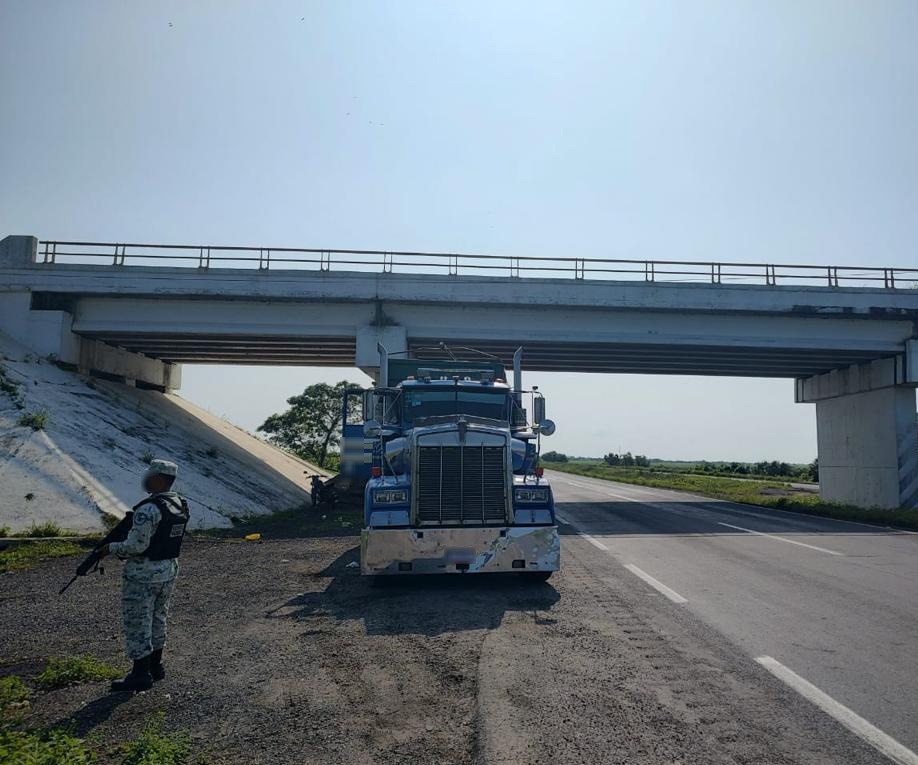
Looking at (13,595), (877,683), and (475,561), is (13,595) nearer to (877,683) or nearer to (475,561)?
(475,561)

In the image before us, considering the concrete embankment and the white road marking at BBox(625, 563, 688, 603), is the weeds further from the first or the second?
the white road marking at BBox(625, 563, 688, 603)

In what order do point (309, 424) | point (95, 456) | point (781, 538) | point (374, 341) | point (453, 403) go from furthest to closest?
point (309, 424) → point (374, 341) → point (95, 456) → point (781, 538) → point (453, 403)

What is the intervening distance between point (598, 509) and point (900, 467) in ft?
33.9

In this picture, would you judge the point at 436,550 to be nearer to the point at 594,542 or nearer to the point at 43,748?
the point at 43,748

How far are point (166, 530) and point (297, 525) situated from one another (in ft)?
41.3

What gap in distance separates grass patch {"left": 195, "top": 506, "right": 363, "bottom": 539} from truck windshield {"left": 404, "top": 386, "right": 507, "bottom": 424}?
213 inches

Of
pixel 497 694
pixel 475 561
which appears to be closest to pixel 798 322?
pixel 475 561

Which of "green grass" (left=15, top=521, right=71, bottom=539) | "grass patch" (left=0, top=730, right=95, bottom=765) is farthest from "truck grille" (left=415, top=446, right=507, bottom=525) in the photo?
"green grass" (left=15, top=521, right=71, bottom=539)

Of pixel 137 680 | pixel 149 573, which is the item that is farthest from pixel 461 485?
pixel 137 680

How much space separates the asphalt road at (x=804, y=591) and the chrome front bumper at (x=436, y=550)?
2.04 m

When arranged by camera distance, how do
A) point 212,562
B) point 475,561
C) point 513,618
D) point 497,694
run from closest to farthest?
point 497,694
point 513,618
point 475,561
point 212,562

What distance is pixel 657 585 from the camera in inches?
365

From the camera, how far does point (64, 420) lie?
1859 centimetres

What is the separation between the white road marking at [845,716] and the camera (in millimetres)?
3951
